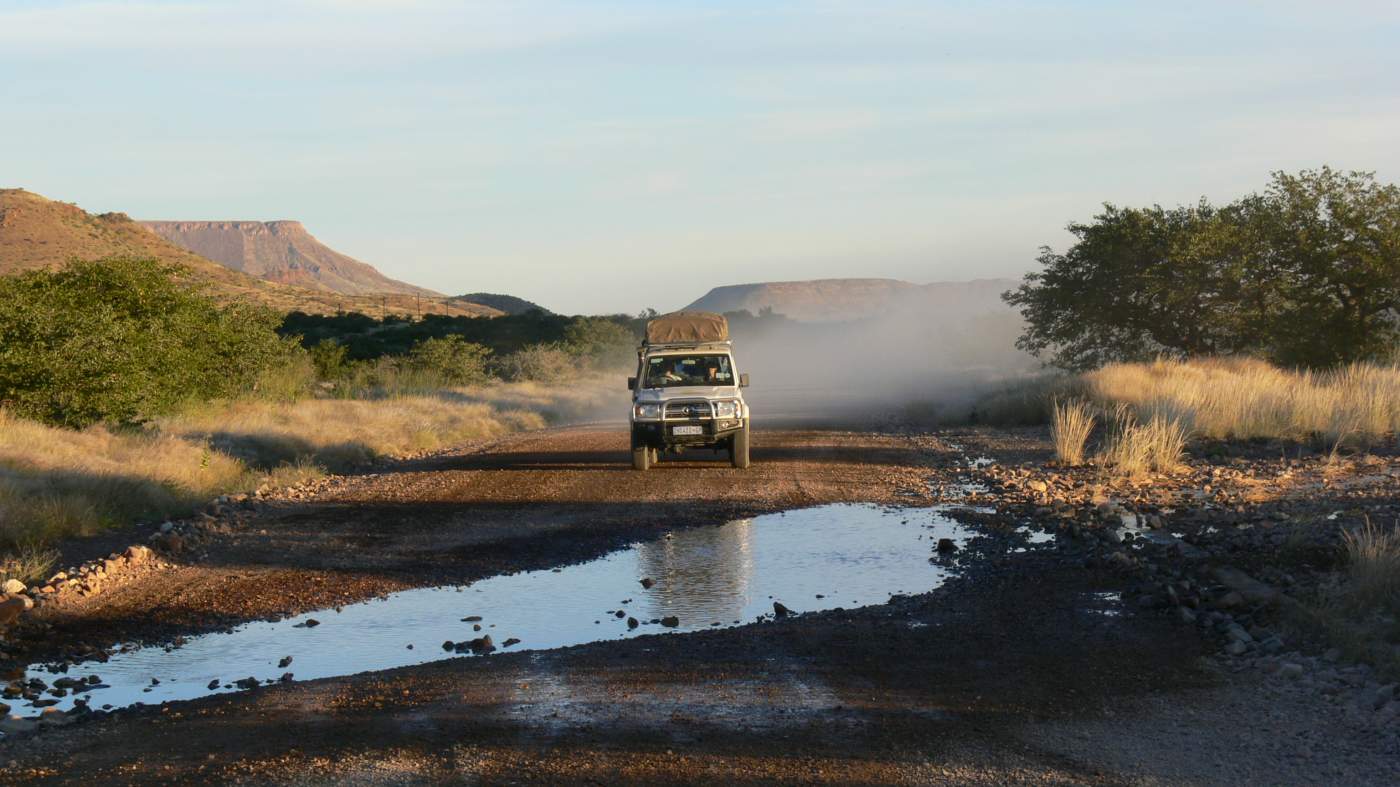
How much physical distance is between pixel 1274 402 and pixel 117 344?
19542 millimetres

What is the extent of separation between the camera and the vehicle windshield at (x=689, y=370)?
19.8m

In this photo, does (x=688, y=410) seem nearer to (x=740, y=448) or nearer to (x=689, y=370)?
(x=740, y=448)

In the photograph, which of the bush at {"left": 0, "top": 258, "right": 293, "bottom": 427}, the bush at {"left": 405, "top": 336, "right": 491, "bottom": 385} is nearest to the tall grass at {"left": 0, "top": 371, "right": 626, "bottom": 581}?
the bush at {"left": 0, "top": 258, "right": 293, "bottom": 427}

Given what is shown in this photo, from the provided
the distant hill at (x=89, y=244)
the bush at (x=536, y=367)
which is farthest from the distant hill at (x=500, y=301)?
the bush at (x=536, y=367)

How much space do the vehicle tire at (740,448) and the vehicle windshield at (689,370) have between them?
1.09 metres

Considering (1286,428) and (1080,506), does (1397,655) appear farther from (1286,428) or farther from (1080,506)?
(1286,428)

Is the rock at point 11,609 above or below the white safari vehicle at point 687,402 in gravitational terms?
below

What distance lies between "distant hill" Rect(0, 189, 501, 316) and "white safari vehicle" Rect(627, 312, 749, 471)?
5519 cm

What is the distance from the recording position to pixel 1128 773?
545 cm

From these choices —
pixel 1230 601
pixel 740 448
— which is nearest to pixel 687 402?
pixel 740 448

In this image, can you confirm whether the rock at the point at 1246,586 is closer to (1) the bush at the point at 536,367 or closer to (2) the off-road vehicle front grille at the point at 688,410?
(2) the off-road vehicle front grille at the point at 688,410

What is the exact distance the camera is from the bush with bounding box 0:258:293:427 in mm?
19328

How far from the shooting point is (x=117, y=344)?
65.8ft

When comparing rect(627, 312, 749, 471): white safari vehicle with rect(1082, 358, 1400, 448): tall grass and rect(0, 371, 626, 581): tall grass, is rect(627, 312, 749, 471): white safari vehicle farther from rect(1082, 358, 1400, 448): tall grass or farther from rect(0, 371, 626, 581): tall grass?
rect(1082, 358, 1400, 448): tall grass
